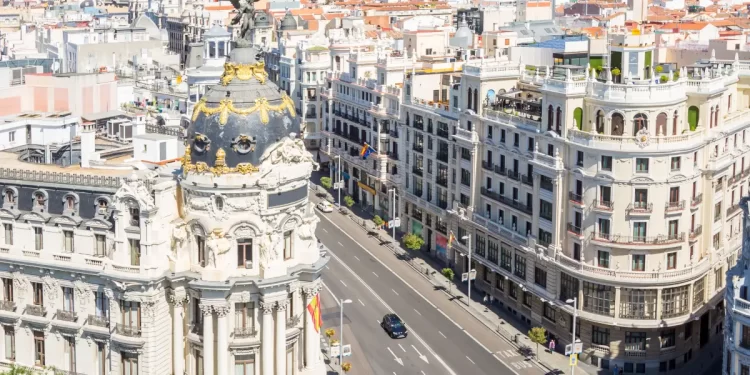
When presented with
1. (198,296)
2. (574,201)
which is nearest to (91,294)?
(198,296)

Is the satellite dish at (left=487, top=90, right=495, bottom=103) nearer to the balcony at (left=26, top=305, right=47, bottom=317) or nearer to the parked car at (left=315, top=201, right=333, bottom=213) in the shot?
the parked car at (left=315, top=201, right=333, bottom=213)

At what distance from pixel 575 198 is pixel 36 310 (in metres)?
56.0

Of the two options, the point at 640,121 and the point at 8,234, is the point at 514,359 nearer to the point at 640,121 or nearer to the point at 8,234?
the point at 640,121

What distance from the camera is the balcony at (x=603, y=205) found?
11606 centimetres

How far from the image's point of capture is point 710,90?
12038cm

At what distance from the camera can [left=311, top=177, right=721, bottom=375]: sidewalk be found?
388ft

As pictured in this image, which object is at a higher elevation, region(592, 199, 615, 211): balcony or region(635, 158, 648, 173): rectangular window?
region(635, 158, 648, 173): rectangular window

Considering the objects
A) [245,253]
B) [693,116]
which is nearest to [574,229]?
[693,116]

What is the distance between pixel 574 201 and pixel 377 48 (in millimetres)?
76188

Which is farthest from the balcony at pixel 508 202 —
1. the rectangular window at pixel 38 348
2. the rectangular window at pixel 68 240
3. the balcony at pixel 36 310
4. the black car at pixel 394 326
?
the rectangular window at pixel 38 348

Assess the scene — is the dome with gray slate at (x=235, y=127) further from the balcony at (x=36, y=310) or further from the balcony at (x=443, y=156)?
the balcony at (x=443, y=156)

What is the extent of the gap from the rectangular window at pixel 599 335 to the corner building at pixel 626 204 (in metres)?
0.13

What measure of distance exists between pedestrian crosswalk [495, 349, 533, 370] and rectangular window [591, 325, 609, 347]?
7356 millimetres

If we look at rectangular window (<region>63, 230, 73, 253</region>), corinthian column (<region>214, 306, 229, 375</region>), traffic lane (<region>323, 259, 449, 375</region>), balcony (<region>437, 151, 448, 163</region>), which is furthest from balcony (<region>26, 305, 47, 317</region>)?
balcony (<region>437, 151, 448, 163</region>)
